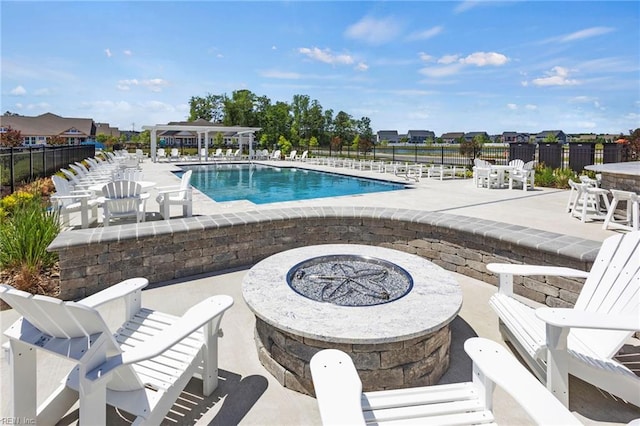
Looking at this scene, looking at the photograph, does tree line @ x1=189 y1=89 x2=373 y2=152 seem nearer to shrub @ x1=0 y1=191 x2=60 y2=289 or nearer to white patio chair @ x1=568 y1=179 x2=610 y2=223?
white patio chair @ x1=568 y1=179 x2=610 y2=223

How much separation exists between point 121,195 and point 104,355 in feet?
16.5

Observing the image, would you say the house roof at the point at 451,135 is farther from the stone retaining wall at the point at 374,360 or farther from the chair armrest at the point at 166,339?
the chair armrest at the point at 166,339

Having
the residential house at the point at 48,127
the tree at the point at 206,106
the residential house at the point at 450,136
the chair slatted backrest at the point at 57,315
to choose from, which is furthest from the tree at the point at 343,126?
the chair slatted backrest at the point at 57,315

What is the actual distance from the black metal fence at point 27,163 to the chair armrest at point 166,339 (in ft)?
31.6

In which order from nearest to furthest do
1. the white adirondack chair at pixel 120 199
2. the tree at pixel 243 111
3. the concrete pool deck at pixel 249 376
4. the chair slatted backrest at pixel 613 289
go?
the concrete pool deck at pixel 249 376 < the chair slatted backrest at pixel 613 289 < the white adirondack chair at pixel 120 199 < the tree at pixel 243 111

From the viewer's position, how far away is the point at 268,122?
46.7 metres

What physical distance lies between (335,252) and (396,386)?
1667 millimetres

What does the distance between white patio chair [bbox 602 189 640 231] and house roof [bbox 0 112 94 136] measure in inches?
2211

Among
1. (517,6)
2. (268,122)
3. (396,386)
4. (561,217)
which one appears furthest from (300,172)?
(268,122)

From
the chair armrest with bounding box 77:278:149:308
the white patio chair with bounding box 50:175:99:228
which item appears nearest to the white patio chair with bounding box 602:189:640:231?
the chair armrest with bounding box 77:278:149:308

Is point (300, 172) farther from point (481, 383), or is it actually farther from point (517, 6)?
point (481, 383)

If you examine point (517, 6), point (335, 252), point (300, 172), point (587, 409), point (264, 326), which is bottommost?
point (587, 409)

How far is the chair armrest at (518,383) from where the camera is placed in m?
1.26

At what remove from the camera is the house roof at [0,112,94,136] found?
46125mm
